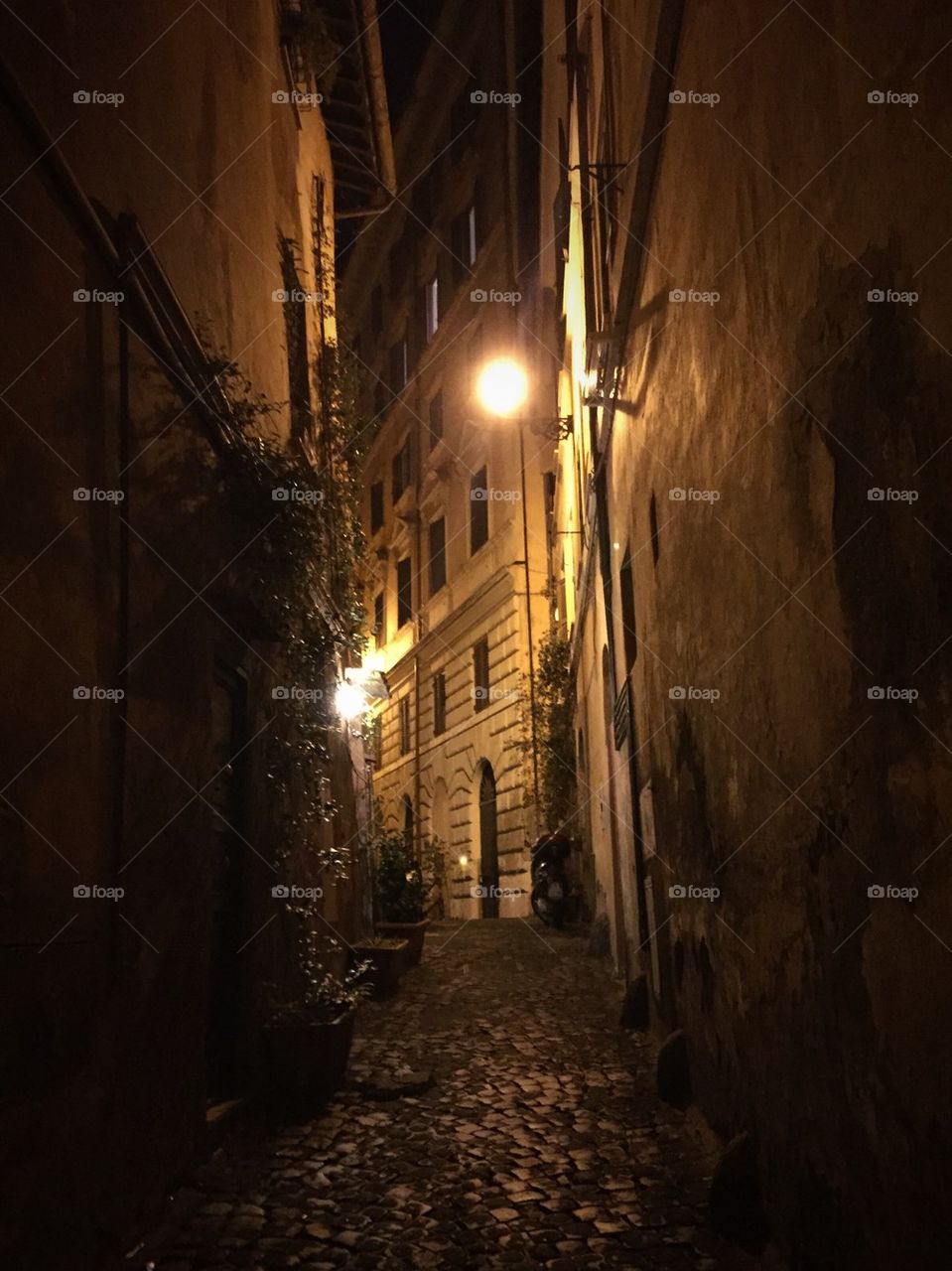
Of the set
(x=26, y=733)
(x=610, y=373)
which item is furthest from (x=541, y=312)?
(x=26, y=733)

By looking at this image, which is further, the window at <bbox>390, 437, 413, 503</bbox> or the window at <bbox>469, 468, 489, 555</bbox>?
the window at <bbox>390, 437, 413, 503</bbox>

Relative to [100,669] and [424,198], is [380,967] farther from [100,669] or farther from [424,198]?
[424,198]

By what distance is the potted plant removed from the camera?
10.6 meters

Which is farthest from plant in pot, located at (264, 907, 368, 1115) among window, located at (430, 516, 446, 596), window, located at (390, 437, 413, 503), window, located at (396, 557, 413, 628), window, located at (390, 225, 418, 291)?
window, located at (390, 225, 418, 291)

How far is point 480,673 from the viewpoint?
67.7ft

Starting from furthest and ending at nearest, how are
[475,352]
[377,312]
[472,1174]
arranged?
[377,312] < [475,352] < [472,1174]

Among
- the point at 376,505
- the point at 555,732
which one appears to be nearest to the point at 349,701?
the point at 555,732

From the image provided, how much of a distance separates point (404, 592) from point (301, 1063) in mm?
20677

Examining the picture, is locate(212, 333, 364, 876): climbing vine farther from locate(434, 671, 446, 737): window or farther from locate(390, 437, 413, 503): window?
locate(390, 437, 413, 503): window

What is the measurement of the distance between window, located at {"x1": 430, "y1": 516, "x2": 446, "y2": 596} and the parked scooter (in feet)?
30.8

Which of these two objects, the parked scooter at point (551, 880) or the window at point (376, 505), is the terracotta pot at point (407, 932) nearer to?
the parked scooter at point (551, 880)

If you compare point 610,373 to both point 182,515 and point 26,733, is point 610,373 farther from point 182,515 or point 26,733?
point 26,733

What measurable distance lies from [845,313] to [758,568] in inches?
43.4

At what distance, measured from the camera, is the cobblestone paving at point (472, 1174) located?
3461 mm
